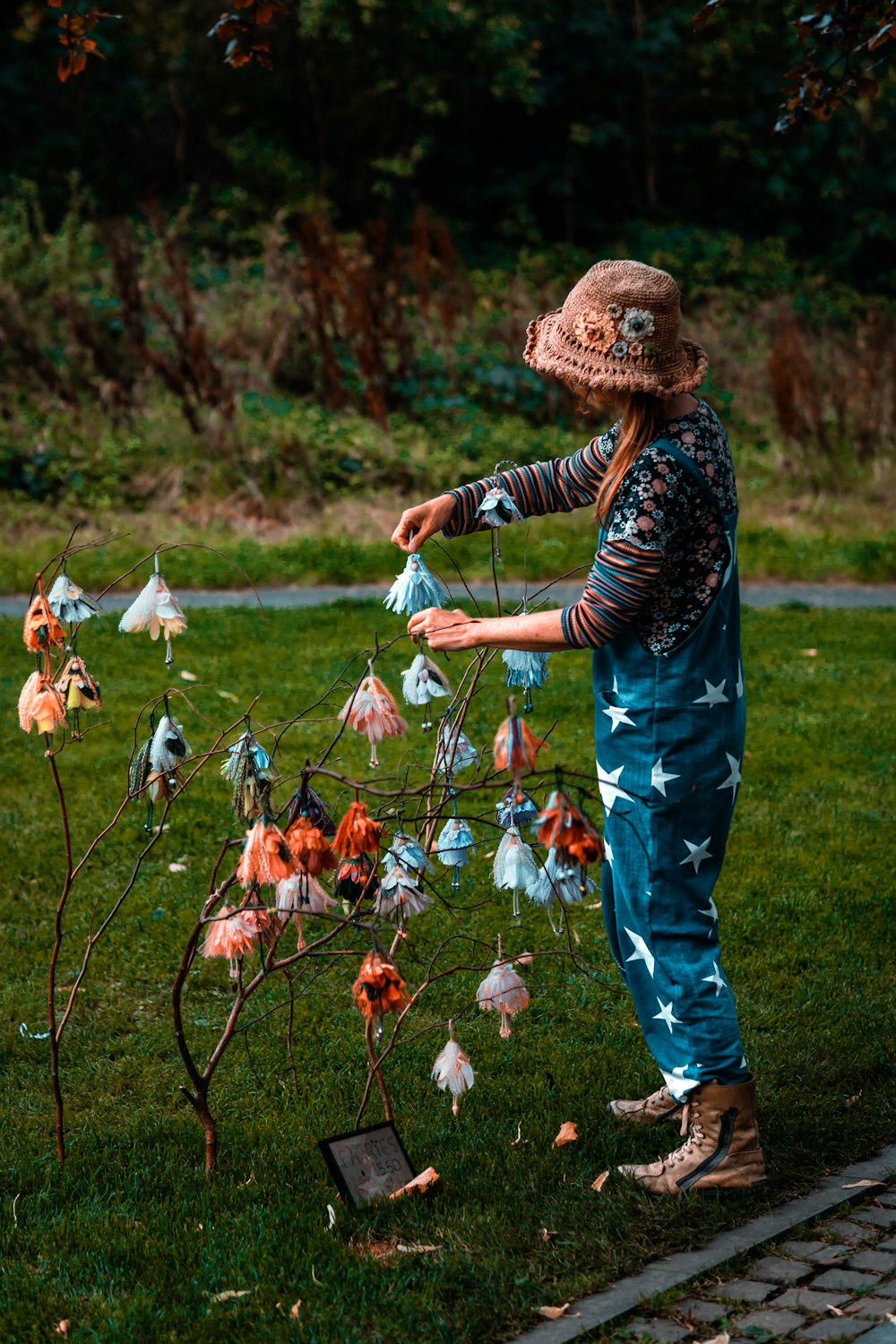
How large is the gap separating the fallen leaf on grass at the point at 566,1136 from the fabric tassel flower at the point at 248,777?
115cm

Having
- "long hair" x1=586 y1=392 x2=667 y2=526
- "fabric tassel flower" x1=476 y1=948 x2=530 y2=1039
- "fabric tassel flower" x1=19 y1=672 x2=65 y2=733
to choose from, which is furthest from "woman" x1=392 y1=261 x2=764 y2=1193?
"fabric tassel flower" x1=19 y1=672 x2=65 y2=733

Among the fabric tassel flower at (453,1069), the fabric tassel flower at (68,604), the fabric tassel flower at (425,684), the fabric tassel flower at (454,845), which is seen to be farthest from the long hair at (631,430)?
the fabric tassel flower at (453,1069)

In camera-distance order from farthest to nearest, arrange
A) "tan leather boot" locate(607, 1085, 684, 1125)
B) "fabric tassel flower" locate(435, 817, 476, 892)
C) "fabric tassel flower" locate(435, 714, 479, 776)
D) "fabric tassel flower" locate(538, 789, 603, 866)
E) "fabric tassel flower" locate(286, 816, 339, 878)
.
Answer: "tan leather boot" locate(607, 1085, 684, 1125), "fabric tassel flower" locate(435, 817, 476, 892), "fabric tassel flower" locate(435, 714, 479, 776), "fabric tassel flower" locate(286, 816, 339, 878), "fabric tassel flower" locate(538, 789, 603, 866)

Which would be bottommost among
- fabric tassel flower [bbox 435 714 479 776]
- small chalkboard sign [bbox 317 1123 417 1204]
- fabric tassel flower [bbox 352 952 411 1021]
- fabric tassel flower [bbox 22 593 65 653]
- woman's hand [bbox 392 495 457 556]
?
small chalkboard sign [bbox 317 1123 417 1204]

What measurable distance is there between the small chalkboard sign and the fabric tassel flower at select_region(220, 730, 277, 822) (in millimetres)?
770

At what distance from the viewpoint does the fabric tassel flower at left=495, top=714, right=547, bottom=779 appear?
2.34 metres

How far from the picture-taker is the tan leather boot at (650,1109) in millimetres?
3331

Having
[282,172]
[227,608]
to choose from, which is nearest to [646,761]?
[227,608]

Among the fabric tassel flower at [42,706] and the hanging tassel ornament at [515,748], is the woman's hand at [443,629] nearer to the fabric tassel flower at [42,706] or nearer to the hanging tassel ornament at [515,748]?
the hanging tassel ornament at [515,748]

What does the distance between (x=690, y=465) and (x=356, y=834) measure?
3.25 ft

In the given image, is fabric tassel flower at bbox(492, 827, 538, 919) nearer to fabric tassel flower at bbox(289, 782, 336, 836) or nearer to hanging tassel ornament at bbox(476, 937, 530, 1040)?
hanging tassel ornament at bbox(476, 937, 530, 1040)

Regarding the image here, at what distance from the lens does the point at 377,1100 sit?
3.54 m

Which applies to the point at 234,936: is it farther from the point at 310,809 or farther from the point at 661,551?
the point at 661,551

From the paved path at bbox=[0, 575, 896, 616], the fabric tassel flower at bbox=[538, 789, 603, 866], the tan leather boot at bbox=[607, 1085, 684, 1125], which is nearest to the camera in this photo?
the fabric tassel flower at bbox=[538, 789, 603, 866]
